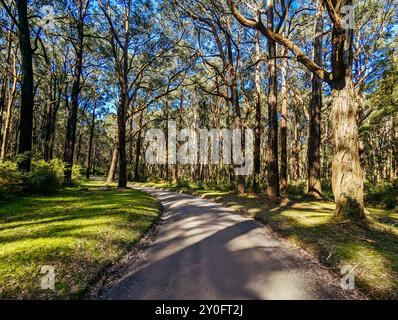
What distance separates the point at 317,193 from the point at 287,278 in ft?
38.3

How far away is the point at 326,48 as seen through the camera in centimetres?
2258

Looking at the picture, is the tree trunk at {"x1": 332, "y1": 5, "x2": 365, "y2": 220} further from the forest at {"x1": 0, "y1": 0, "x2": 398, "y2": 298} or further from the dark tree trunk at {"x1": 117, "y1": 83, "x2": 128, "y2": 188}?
the dark tree trunk at {"x1": 117, "y1": 83, "x2": 128, "y2": 188}

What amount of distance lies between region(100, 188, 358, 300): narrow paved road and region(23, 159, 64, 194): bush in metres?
8.36

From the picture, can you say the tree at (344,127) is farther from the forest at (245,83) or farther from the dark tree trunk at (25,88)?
the dark tree trunk at (25,88)

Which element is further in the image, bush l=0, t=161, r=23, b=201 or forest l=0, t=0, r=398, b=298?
bush l=0, t=161, r=23, b=201

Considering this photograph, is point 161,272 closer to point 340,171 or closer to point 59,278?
point 59,278

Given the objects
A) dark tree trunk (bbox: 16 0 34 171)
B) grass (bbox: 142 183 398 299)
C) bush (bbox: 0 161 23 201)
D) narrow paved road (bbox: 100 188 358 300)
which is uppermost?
dark tree trunk (bbox: 16 0 34 171)

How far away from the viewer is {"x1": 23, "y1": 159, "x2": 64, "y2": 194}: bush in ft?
37.7

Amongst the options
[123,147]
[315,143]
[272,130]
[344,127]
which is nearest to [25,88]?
[123,147]

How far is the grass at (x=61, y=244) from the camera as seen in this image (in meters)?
3.43

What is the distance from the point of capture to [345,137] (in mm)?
7133

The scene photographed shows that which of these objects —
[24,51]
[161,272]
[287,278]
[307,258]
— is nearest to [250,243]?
[307,258]

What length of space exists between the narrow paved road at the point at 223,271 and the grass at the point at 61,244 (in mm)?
547

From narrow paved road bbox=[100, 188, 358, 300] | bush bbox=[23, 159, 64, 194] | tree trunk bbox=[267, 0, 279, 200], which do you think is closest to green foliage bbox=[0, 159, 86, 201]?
bush bbox=[23, 159, 64, 194]
